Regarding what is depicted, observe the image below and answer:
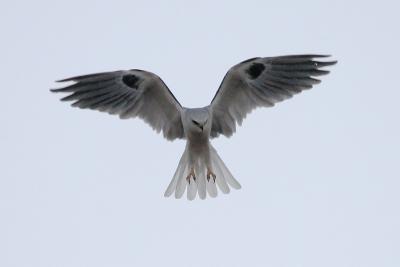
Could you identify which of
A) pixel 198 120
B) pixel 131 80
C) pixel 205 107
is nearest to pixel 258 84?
pixel 205 107

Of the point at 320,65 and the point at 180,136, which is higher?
the point at 320,65

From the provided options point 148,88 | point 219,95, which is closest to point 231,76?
point 219,95

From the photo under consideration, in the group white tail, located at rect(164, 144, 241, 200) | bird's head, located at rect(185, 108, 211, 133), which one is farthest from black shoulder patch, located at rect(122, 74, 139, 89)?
white tail, located at rect(164, 144, 241, 200)

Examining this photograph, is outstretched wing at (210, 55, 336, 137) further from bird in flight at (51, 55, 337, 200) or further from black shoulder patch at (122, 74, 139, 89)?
black shoulder patch at (122, 74, 139, 89)

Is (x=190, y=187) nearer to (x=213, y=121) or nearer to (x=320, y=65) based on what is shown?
(x=213, y=121)

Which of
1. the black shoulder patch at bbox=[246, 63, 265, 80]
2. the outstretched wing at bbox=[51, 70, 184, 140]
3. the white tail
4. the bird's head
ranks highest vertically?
the black shoulder patch at bbox=[246, 63, 265, 80]
